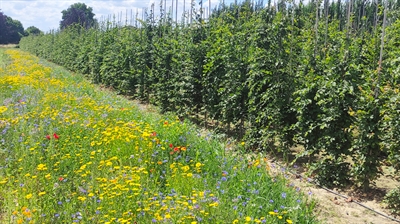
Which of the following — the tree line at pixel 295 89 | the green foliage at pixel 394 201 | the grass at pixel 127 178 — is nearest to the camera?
the grass at pixel 127 178

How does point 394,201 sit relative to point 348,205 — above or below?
above

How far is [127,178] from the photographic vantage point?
410cm

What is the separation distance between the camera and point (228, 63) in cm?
755

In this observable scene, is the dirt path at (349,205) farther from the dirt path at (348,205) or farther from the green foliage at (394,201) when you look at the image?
the green foliage at (394,201)

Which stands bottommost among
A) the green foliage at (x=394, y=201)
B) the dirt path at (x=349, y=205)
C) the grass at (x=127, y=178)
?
the dirt path at (x=349, y=205)

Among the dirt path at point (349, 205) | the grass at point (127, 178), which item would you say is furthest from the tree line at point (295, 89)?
the grass at point (127, 178)

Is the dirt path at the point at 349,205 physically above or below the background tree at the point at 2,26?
below

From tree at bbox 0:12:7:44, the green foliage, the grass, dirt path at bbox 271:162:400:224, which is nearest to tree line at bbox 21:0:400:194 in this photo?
dirt path at bbox 271:162:400:224

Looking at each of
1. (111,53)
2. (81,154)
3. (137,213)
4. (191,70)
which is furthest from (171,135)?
(111,53)

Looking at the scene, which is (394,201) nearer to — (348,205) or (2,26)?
(348,205)

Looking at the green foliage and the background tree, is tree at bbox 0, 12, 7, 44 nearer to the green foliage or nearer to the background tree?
the background tree

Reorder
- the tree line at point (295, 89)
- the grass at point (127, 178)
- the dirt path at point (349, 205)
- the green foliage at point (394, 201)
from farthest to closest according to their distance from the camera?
the tree line at point (295, 89), the green foliage at point (394, 201), the dirt path at point (349, 205), the grass at point (127, 178)

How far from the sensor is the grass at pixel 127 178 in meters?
3.48

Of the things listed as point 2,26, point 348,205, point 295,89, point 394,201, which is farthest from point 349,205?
point 2,26
